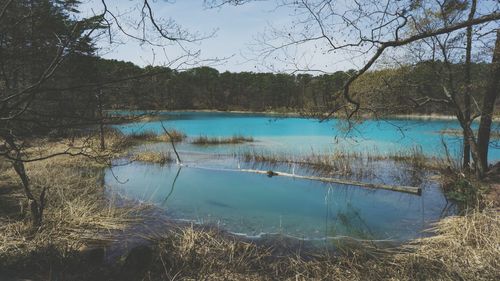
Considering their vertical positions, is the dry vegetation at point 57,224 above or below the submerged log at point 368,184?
above

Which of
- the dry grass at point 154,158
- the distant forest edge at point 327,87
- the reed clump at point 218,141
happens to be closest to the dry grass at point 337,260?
the distant forest edge at point 327,87

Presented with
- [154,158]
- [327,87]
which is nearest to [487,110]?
[327,87]

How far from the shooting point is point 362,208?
1016 cm

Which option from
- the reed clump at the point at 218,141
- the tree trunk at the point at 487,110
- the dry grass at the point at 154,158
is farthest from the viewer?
the reed clump at the point at 218,141

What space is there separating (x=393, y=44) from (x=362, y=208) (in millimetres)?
7043

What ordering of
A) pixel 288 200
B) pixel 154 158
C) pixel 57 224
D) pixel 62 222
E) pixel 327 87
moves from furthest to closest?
pixel 154 158 → pixel 288 200 → pixel 327 87 → pixel 62 222 → pixel 57 224

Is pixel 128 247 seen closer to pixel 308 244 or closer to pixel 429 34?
pixel 308 244

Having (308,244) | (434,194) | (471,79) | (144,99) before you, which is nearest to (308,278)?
(308,244)

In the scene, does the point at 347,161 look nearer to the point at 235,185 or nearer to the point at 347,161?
the point at 347,161

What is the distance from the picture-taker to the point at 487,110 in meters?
10.4

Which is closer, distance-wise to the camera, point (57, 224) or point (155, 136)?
point (57, 224)

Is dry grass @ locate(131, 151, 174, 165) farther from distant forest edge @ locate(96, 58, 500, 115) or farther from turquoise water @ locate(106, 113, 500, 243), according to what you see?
distant forest edge @ locate(96, 58, 500, 115)

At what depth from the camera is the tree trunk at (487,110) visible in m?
9.90

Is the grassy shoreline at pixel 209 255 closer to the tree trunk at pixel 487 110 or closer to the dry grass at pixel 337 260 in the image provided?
the dry grass at pixel 337 260
